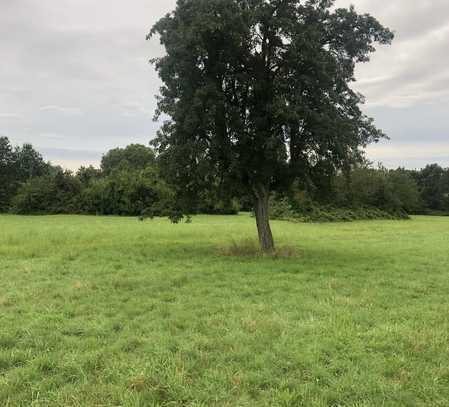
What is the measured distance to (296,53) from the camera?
516 inches

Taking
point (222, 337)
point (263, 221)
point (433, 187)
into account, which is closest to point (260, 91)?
point (263, 221)

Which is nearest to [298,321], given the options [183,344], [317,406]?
[183,344]

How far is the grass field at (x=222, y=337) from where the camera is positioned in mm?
4312

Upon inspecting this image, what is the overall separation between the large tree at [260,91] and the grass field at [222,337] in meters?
4.26

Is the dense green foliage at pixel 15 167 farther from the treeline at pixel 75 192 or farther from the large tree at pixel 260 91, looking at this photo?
the large tree at pixel 260 91

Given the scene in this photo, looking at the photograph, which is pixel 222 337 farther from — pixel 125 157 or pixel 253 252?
pixel 125 157

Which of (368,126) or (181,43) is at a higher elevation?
(181,43)

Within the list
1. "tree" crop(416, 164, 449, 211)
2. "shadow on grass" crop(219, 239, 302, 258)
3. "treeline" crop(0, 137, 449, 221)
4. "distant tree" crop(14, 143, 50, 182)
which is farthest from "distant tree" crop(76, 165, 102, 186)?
"tree" crop(416, 164, 449, 211)

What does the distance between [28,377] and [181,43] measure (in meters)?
10.8

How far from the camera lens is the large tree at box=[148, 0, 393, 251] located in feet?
42.8

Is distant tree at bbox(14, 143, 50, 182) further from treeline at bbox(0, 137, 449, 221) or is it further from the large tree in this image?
the large tree

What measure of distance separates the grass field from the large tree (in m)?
4.26

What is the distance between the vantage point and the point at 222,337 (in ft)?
19.4

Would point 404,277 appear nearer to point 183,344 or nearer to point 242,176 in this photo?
point 242,176
